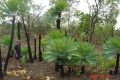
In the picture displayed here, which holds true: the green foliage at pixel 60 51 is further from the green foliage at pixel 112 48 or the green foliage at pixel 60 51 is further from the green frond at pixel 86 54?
the green foliage at pixel 112 48

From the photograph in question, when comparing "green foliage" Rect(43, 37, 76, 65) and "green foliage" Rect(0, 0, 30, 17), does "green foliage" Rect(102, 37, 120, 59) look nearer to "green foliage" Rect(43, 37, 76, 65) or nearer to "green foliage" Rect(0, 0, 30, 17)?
"green foliage" Rect(43, 37, 76, 65)

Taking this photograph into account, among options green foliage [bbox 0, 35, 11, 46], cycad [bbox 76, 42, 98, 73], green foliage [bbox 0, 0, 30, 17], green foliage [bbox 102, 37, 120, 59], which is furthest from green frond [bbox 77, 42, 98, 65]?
green foliage [bbox 0, 35, 11, 46]

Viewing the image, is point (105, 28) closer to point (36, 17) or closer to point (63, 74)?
point (36, 17)

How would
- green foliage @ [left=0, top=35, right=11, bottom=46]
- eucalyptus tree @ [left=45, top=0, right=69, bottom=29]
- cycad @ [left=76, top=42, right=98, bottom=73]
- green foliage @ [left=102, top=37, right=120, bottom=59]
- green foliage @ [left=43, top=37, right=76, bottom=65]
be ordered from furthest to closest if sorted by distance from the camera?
green foliage @ [left=0, top=35, right=11, bottom=46] → eucalyptus tree @ [left=45, top=0, right=69, bottom=29] → cycad @ [left=76, top=42, right=98, bottom=73] → green foliage @ [left=102, top=37, right=120, bottom=59] → green foliage @ [left=43, top=37, right=76, bottom=65]

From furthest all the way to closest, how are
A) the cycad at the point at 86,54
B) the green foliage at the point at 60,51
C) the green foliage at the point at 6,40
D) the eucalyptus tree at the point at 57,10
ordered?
the green foliage at the point at 6,40, the eucalyptus tree at the point at 57,10, the cycad at the point at 86,54, the green foliage at the point at 60,51

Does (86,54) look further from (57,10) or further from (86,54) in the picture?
(57,10)

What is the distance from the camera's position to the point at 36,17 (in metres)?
27.9

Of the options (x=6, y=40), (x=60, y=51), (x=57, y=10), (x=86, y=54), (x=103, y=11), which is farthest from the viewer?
(x=103, y=11)

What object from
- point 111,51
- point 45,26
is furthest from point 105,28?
point 111,51

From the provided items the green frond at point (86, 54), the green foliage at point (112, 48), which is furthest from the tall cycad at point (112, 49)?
the green frond at point (86, 54)

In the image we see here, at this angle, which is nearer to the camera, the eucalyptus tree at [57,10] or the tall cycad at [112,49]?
the tall cycad at [112,49]

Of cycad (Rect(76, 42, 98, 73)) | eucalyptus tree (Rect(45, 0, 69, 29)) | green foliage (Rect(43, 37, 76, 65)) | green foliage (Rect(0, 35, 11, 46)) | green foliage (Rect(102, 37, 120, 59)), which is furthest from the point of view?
green foliage (Rect(0, 35, 11, 46))

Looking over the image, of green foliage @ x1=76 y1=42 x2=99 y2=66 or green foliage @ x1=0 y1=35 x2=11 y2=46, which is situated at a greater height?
green foliage @ x1=0 y1=35 x2=11 y2=46

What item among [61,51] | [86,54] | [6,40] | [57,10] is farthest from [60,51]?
[6,40]
